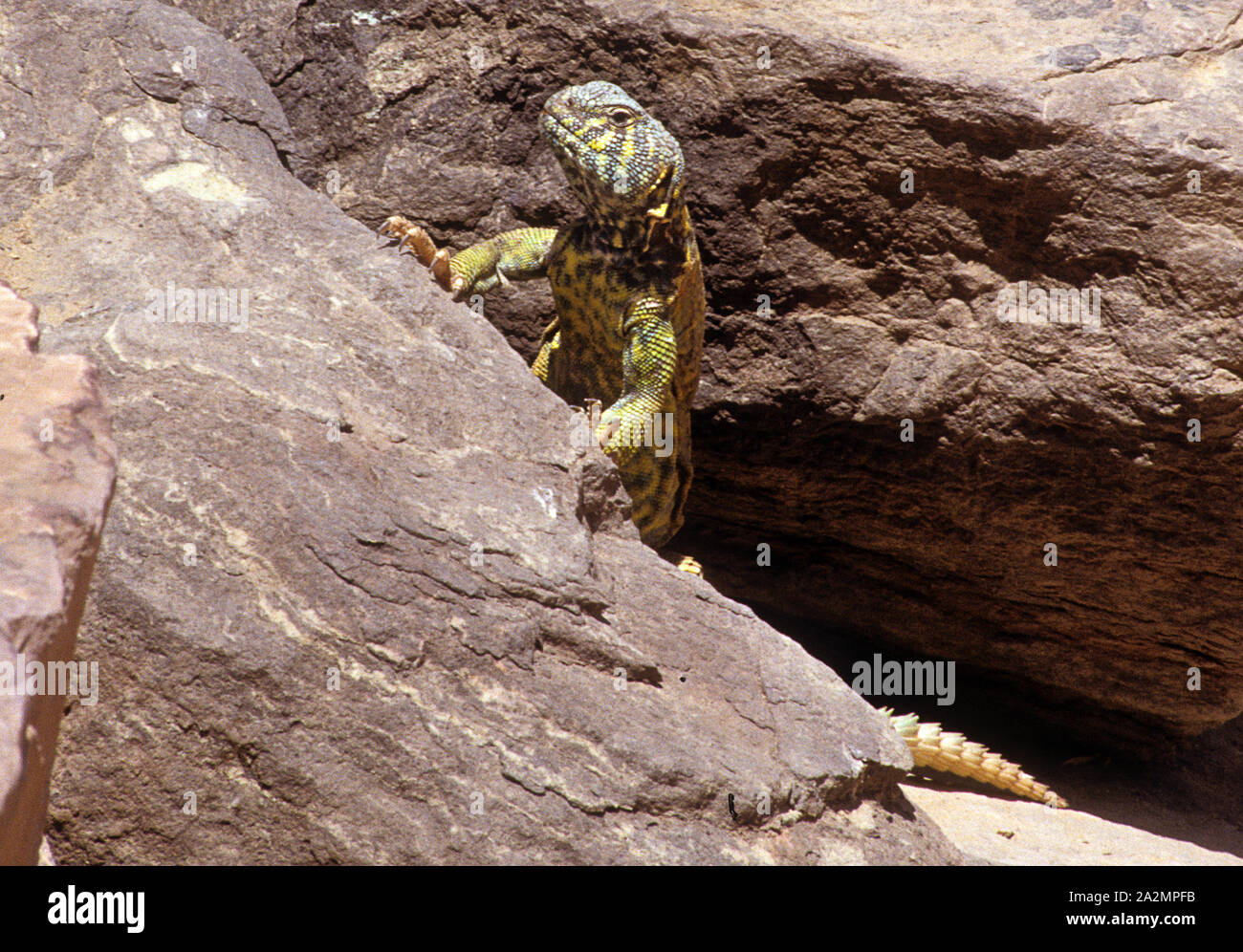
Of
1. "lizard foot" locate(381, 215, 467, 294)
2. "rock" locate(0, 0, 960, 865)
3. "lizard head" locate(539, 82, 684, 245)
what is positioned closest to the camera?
"rock" locate(0, 0, 960, 865)

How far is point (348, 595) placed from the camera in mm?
3016

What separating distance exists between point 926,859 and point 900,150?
3.23m

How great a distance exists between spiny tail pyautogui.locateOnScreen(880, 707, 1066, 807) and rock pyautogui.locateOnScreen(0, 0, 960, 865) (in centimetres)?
154

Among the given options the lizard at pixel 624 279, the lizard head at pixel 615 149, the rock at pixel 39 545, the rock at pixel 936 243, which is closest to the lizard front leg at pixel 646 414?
the lizard at pixel 624 279

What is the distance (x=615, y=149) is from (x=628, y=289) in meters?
0.63

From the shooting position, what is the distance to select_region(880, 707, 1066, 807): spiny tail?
5.19m

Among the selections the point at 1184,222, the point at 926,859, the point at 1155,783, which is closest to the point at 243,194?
the point at 926,859

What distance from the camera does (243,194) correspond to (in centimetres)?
407

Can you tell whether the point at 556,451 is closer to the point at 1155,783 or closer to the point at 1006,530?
the point at 1006,530
